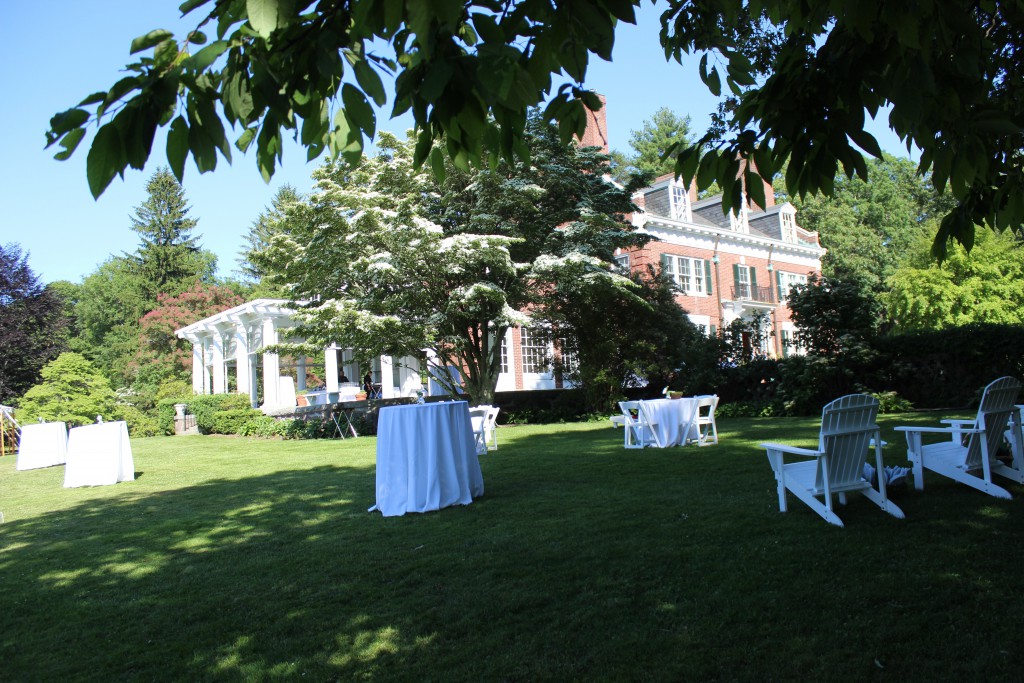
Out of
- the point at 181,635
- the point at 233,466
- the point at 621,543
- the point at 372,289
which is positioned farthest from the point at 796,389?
the point at 181,635

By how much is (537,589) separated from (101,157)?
329 cm

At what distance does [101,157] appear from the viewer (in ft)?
6.21

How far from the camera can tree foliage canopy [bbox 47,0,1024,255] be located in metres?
1.95

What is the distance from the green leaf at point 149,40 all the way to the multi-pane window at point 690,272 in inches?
1135

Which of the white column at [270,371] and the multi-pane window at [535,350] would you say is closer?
the multi-pane window at [535,350]

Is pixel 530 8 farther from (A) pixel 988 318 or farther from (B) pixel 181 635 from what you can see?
(A) pixel 988 318

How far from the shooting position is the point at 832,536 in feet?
16.2

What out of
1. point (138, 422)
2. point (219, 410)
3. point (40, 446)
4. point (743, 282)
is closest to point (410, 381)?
point (219, 410)

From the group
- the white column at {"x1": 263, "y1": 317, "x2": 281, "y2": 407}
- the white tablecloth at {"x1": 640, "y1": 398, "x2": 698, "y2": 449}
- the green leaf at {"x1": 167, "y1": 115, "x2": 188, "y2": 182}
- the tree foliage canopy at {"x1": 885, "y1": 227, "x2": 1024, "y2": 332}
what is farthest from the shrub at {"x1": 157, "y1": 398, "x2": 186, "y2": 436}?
the tree foliage canopy at {"x1": 885, "y1": 227, "x2": 1024, "y2": 332}

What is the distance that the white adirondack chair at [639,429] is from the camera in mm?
11578

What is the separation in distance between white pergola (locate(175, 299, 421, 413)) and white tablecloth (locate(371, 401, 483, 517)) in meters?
13.0

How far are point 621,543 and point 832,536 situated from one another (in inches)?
56.4

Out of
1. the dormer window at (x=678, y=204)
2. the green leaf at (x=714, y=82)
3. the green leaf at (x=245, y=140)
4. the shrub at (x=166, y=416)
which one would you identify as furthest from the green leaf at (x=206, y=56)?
the dormer window at (x=678, y=204)

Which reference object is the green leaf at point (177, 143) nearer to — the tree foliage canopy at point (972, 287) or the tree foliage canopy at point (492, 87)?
the tree foliage canopy at point (492, 87)
